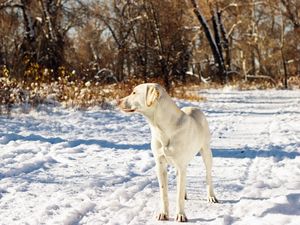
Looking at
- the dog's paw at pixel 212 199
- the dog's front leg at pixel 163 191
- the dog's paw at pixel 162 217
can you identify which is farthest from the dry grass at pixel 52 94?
the dog's paw at pixel 162 217

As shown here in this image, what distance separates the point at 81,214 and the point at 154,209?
0.79 meters

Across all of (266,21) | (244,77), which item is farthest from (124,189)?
(266,21)

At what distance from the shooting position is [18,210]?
4.77 metres

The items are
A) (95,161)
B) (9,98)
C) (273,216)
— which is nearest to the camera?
(273,216)

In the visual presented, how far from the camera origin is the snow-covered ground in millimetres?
4648

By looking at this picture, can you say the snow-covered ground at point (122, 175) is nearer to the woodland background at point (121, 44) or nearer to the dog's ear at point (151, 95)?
the dog's ear at point (151, 95)

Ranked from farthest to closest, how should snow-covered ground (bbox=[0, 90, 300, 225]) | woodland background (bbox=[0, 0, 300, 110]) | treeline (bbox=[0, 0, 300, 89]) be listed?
treeline (bbox=[0, 0, 300, 89]), woodland background (bbox=[0, 0, 300, 110]), snow-covered ground (bbox=[0, 90, 300, 225])

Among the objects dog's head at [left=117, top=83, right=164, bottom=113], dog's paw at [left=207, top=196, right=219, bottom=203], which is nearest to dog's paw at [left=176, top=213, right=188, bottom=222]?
dog's paw at [left=207, top=196, right=219, bottom=203]

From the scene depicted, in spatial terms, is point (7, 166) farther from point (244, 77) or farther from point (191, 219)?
point (244, 77)

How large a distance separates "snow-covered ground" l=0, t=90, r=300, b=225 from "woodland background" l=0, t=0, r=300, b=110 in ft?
9.01

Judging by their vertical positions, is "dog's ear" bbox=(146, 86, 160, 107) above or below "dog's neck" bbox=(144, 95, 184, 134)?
above

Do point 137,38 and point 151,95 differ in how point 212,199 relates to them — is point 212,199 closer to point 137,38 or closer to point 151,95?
point 151,95

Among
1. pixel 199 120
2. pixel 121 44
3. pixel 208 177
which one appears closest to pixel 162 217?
pixel 208 177

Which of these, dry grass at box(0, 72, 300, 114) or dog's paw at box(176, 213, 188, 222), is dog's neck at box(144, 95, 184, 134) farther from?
dry grass at box(0, 72, 300, 114)
